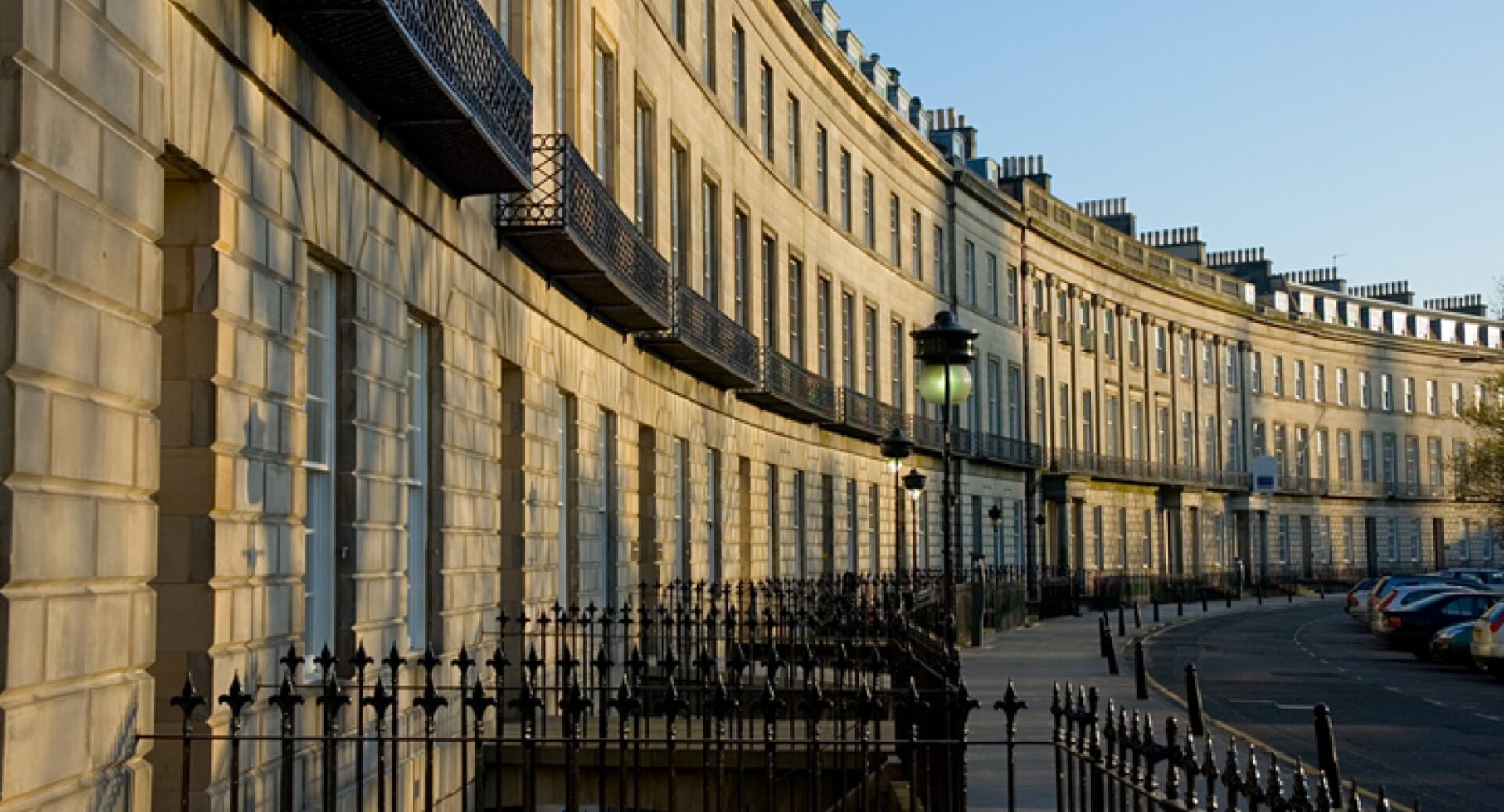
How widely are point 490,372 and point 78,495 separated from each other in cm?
796

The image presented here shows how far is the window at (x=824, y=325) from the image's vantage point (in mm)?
36188

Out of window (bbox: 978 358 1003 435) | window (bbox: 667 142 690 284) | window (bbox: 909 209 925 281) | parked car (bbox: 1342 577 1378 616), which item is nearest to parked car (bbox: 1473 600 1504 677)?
window (bbox: 667 142 690 284)

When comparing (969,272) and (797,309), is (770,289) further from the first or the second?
(969,272)

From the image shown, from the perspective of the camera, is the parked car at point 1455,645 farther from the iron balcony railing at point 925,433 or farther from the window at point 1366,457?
the window at point 1366,457

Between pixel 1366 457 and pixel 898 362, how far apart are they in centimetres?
5270

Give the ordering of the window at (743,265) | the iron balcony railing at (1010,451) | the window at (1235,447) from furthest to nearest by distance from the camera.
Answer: the window at (1235,447) < the iron balcony railing at (1010,451) < the window at (743,265)

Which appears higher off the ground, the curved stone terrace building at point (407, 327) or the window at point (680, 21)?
the window at point (680, 21)

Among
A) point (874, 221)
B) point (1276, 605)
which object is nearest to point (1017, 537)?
point (1276, 605)

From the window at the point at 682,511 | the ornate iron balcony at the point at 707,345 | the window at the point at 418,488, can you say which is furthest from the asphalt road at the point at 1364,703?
the window at the point at 418,488

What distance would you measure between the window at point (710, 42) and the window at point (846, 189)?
11381mm

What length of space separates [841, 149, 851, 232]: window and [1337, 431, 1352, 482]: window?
5298 centimetres

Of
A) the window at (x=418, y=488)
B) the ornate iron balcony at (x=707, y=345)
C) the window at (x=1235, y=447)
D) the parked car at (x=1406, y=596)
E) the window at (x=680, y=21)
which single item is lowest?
the parked car at (x=1406, y=596)

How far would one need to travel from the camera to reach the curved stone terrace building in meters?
6.95

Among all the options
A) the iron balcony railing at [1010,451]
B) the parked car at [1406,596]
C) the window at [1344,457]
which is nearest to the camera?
the parked car at [1406,596]
